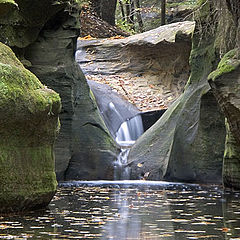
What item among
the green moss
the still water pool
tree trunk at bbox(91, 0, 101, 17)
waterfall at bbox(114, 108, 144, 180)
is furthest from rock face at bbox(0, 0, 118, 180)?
tree trunk at bbox(91, 0, 101, 17)

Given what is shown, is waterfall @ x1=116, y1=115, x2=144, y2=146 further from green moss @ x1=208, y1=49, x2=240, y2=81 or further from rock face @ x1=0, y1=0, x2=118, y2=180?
green moss @ x1=208, y1=49, x2=240, y2=81

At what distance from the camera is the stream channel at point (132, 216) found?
6.69 metres

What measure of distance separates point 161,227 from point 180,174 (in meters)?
8.05

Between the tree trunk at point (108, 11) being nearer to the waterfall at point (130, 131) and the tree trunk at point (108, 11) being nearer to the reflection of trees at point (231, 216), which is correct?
the waterfall at point (130, 131)

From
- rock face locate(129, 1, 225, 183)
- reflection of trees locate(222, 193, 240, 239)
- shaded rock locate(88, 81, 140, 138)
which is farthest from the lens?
shaded rock locate(88, 81, 140, 138)

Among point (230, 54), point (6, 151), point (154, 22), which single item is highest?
point (154, 22)

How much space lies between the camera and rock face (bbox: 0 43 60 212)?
7.72 meters


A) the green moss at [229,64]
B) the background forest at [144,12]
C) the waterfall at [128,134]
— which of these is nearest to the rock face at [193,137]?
the waterfall at [128,134]

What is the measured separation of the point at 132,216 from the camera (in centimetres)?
834

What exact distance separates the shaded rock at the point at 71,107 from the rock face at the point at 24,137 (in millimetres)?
6983

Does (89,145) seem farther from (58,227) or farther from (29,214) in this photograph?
(58,227)

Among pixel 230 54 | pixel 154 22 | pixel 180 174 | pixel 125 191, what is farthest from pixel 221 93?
pixel 154 22

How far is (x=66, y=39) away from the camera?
1623 centimetres

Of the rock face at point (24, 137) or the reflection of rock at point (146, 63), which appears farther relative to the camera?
the reflection of rock at point (146, 63)
